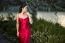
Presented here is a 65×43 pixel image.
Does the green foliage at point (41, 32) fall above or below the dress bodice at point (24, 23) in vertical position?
below

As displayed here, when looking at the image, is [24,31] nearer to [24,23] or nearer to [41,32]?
[24,23]

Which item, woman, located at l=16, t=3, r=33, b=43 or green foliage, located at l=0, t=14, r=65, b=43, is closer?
woman, located at l=16, t=3, r=33, b=43

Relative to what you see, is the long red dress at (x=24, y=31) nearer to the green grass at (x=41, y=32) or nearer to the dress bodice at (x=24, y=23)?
the dress bodice at (x=24, y=23)

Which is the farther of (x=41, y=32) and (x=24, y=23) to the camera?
(x=41, y=32)

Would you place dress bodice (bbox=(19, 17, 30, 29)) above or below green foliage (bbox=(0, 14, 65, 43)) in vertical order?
above

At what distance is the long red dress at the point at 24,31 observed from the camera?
8.81 meters

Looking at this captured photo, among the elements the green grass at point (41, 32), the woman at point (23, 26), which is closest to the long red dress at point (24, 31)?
the woman at point (23, 26)

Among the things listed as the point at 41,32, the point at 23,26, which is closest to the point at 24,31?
the point at 23,26

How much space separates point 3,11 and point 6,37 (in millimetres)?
3088

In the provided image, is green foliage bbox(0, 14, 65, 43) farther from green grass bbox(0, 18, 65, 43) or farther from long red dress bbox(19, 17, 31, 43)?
long red dress bbox(19, 17, 31, 43)

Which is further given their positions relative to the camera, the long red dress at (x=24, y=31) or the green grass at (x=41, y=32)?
the green grass at (x=41, y=32)

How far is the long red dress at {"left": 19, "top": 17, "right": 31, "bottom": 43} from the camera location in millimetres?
8812

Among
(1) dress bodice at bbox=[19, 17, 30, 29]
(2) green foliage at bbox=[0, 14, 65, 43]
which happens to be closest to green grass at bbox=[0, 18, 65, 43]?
(2) green foliage at bbox=[0, 14, 65, 43]

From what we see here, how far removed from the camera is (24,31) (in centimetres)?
890
